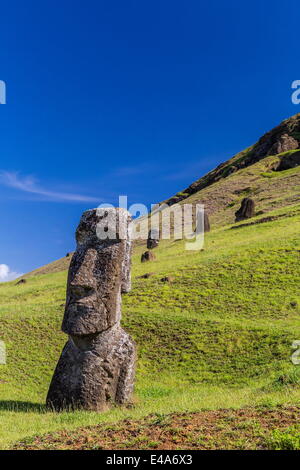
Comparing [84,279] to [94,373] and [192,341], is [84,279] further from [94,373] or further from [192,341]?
[192,341]

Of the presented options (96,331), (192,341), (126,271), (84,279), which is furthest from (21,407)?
(192,341)

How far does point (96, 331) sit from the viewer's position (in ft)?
35.7

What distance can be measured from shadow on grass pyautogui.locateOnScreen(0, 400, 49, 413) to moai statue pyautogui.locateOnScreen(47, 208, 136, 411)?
1.34 feet

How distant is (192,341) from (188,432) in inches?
429

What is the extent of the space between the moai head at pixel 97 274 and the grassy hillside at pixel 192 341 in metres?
2.21

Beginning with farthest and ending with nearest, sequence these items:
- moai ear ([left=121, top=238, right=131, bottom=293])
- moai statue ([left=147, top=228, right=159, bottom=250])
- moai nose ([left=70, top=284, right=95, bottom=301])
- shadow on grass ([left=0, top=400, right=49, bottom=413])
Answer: moai statue ([left=147, top=228, right=159, bottom=250]), moai ear ([left=121, top=238, right=131, bottom=293]), shadow on grass ([left=0, top=400, right=49, bottom=413]), moai nose ([left=70, top=284, right=95, bottom=301])

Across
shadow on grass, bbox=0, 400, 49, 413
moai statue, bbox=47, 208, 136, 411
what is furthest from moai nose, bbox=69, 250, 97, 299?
shadow on grass, bbox=0, 400, 49, 413

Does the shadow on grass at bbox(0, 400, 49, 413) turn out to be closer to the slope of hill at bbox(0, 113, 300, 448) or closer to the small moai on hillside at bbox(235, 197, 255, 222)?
the slope of hill at bbox(0, 113, 300, 448)

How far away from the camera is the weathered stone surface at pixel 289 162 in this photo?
9123 cm

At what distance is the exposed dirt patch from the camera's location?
6.41 meters
